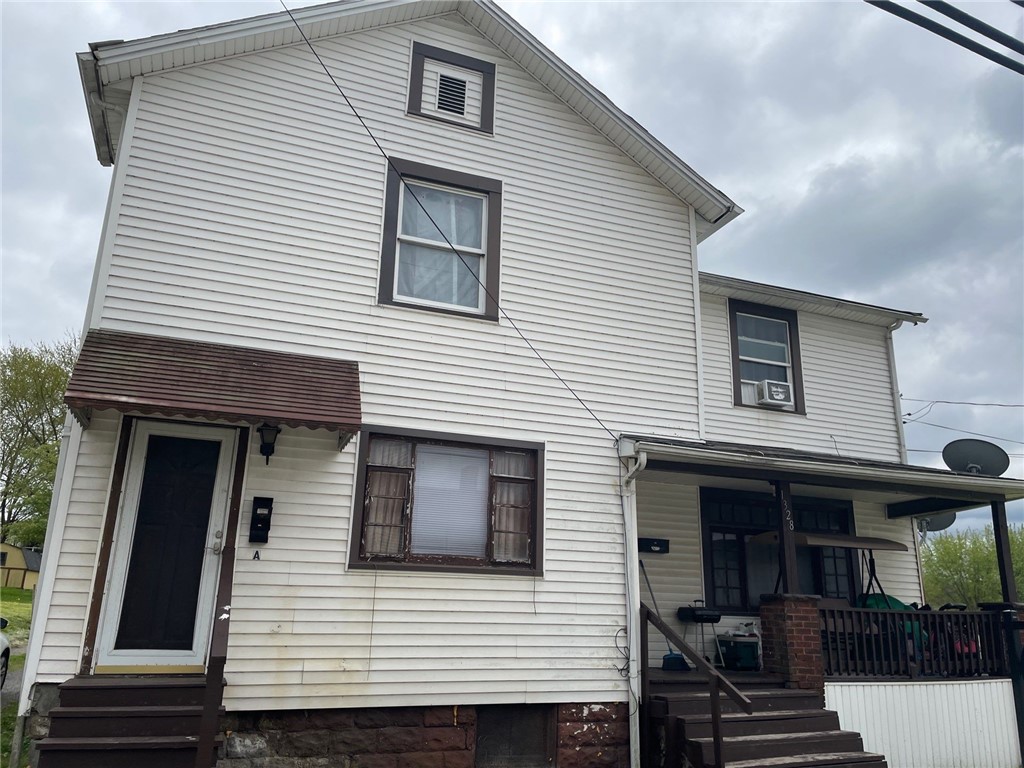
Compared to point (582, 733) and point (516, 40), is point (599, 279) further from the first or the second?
point (582, 733)

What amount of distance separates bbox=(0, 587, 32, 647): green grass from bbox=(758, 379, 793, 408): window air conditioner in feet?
38.7

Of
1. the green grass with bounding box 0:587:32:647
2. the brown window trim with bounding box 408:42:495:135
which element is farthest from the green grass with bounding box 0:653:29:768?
the brown window trim with bounding box 408:42:495:135

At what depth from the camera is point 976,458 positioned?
11523mm

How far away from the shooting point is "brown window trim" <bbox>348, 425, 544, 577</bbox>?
736 centimetres

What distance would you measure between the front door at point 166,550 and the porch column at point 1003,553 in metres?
9.27

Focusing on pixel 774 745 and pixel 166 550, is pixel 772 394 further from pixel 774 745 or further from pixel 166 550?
pixel 166 550

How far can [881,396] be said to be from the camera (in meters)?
12.1

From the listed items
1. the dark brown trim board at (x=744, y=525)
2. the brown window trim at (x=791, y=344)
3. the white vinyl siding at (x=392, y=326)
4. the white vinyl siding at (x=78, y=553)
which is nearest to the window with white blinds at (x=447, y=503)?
the white vinyl siding at (x=392, y=326)

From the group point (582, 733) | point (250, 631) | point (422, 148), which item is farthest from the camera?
point (422, 148)

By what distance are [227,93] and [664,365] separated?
5.63 metres

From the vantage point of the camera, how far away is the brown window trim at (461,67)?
8930 mm

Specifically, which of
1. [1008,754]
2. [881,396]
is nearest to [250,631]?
[1008,754]

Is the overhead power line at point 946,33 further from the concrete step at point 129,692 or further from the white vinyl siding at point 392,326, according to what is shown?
the concrete step at point 129,692

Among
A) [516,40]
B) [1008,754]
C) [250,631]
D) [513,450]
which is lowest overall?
[1008,754]
